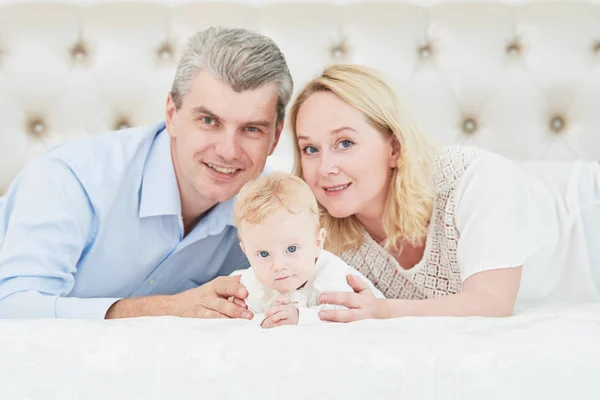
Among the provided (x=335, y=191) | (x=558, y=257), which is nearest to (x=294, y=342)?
(x=335, y=191)

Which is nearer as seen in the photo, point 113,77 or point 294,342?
point 294,342

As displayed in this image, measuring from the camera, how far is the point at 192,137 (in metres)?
1.30

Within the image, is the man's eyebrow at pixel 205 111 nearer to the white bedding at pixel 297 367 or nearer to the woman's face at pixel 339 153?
the woman's face at pixel 339 153

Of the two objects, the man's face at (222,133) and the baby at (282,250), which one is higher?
the man's face at (222,133)

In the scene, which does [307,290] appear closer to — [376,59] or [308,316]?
[308,316]

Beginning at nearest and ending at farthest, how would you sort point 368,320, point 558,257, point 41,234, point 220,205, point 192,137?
point 368,320, point 41,234, point 192,137, point 220,205, point 558,257

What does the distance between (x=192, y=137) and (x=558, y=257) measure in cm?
88

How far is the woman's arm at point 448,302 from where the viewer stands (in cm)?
100

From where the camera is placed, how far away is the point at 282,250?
1007 millimetres

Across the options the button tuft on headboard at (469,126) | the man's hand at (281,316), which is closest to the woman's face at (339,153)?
the man's hand at (281,316)

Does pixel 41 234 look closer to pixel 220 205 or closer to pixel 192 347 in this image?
pixel 220 205

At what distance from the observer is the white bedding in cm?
79

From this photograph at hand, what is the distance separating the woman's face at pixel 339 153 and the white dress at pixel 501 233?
15cm

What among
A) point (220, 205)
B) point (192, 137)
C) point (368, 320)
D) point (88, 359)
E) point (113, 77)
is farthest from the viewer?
point (113, 77)
